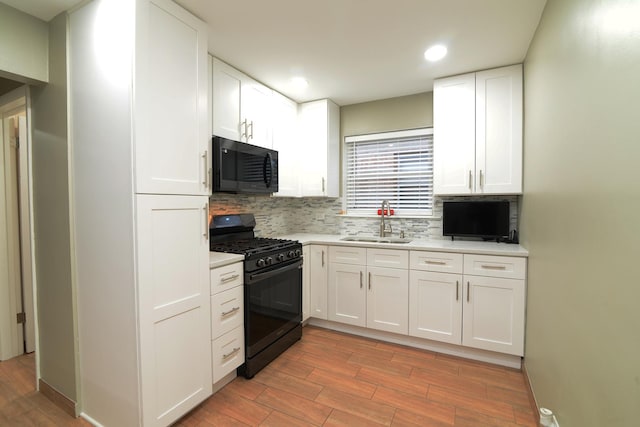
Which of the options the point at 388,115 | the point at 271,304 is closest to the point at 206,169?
the point at 271,304

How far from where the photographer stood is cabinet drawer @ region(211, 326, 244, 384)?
197cm

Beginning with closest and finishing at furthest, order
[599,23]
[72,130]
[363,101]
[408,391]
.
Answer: [599,23] → [72,130] → [408,391] → [363,101]

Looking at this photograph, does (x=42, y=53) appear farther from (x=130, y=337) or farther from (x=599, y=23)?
(x=599, y=23)

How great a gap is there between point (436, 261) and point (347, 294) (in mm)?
930

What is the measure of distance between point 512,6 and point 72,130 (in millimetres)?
2766

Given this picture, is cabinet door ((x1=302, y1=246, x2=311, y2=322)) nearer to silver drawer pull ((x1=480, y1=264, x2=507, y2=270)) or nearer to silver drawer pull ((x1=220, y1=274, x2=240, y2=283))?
silver drawer pull ((x1=220, y1=274, x2=240, y2=283))

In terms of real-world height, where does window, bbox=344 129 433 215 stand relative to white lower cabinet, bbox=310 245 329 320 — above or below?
above

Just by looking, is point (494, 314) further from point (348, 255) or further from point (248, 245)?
point (248, 245)

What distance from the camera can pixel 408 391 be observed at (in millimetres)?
2064

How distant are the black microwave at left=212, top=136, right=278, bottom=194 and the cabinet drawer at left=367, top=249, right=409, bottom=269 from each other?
1142 mm

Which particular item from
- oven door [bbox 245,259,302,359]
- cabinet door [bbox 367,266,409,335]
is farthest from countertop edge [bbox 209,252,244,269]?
cabinet door [bbox 367,266,409,335]

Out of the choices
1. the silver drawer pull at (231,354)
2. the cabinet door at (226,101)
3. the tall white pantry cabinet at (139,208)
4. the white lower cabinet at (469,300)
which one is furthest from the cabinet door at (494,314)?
the cabinet door at (226,101)

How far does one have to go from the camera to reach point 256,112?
2734mm

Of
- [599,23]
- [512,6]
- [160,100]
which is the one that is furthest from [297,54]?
[599,23]
